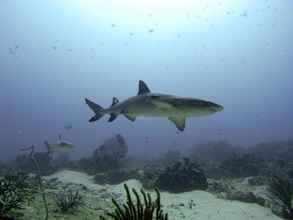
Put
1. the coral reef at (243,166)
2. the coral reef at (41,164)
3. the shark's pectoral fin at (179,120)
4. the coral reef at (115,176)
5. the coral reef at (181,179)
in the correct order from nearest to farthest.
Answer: the shark's pectoral fin at (179,120) → the coral reef at (181,179) → the coral reef at (115,176) → the coral reef at (243,166) → the coral reef at (41,164)

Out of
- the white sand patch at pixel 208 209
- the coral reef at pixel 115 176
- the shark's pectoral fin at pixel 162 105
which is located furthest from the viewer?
the coral reef at pixel 115 176

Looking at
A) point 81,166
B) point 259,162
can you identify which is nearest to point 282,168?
point 259,162

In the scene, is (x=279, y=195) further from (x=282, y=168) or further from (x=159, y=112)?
(x=282, y=168)

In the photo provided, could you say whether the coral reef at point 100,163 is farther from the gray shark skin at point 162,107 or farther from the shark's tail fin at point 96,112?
the gray shark skin at point 162,107

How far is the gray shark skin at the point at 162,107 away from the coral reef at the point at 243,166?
13229mm

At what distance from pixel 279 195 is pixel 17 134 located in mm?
105113

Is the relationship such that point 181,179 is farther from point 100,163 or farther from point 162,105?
point 100,163

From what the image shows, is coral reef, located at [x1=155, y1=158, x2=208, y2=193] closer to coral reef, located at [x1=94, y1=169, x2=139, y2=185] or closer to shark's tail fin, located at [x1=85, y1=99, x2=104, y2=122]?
coral reef, located at [x1=94, y1=169, x2=139, y2=185]

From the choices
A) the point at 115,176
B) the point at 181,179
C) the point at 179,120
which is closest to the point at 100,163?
the point at 115,176

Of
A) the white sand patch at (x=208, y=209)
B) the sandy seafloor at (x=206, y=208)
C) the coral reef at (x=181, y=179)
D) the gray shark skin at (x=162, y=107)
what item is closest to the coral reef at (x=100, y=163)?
the coral reef at (x=181, y=179)

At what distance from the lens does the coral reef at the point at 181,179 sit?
44.5 ft

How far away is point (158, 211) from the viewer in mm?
4500

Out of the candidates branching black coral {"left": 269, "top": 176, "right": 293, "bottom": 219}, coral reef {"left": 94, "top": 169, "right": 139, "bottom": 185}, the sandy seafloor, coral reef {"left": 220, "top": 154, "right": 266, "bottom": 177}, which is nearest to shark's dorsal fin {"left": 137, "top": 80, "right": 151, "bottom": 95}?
the sandy seafloor

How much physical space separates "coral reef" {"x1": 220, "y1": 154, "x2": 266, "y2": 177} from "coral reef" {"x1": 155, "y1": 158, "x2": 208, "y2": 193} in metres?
6.14
